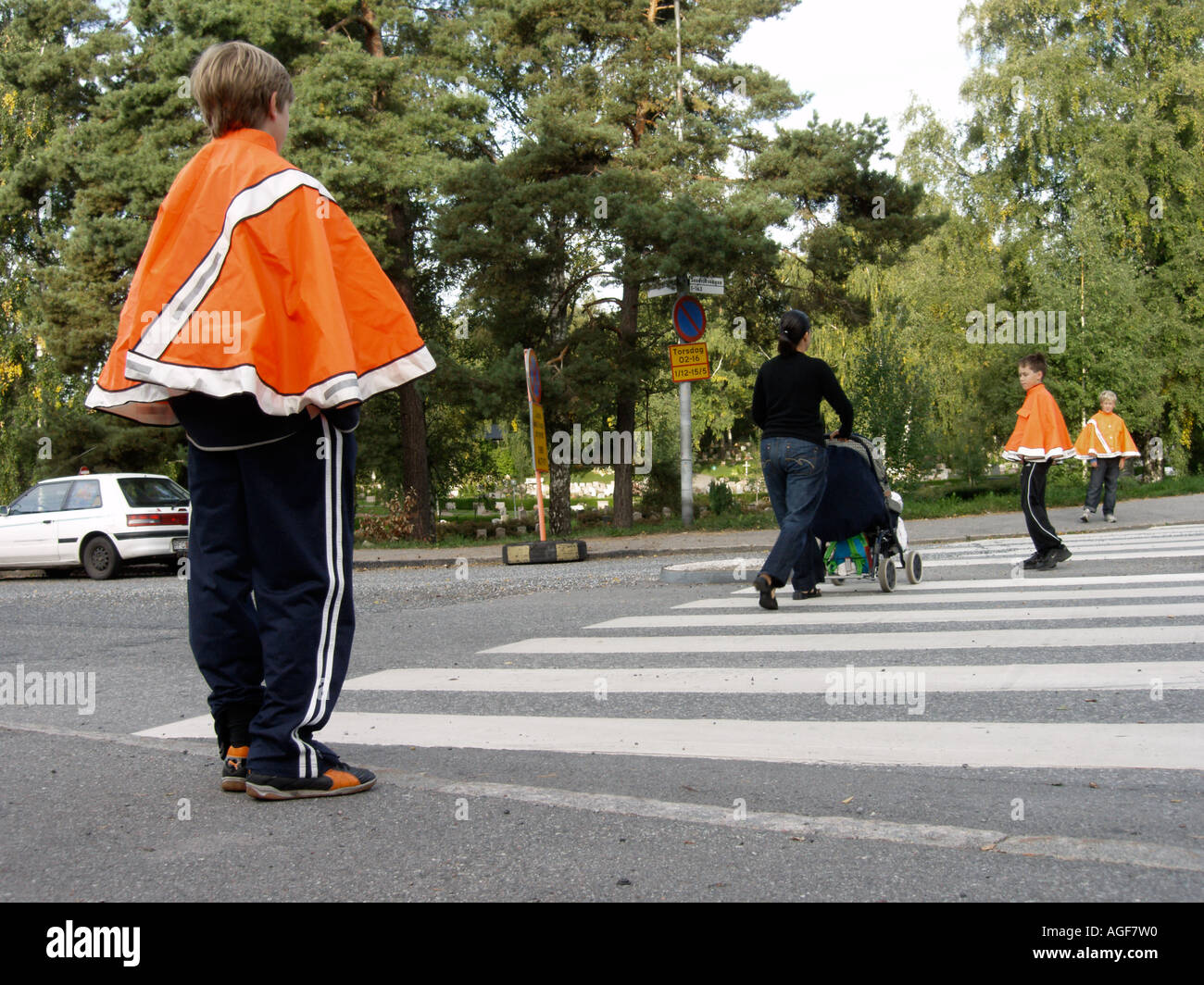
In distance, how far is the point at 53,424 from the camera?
2488 cm

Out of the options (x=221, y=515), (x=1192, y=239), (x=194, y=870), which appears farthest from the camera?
(x=1192, y=239)

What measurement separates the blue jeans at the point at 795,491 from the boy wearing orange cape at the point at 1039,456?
9.54ft

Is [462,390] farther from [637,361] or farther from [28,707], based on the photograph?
[28,707]

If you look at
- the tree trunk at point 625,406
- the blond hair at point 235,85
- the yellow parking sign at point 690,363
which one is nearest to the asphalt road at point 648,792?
the blond hair at point 235,85

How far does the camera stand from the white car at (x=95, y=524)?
55.2ft

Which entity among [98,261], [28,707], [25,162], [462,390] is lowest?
[28,707]

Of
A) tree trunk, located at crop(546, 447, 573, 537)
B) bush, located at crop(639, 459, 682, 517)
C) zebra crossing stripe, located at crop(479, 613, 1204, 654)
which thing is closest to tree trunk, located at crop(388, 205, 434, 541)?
tree trunk, located at crop(546, 447, 573, 537)

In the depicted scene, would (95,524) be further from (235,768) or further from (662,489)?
(235,768)

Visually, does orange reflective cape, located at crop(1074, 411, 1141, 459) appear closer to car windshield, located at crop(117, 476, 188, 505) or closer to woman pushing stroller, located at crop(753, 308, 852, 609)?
woman pushing stroller, located at crop(753, 308, 852, 609)

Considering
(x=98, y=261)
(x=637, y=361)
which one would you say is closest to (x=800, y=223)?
(x=637, y=361)

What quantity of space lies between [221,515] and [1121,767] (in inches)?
117

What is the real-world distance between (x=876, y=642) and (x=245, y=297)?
14.0 ft
